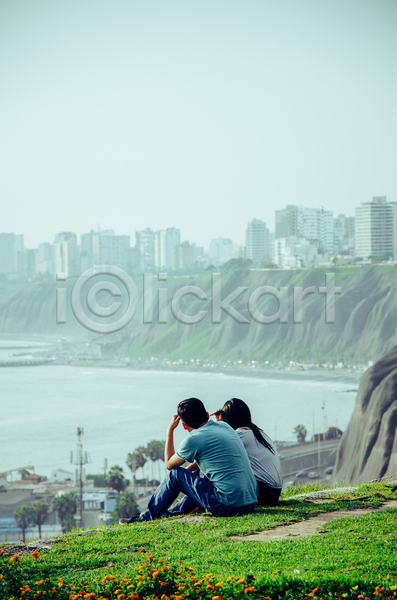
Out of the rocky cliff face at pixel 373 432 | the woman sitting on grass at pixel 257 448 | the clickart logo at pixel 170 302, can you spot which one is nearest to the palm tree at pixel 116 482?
the rocky cliff face at pixel 373 432

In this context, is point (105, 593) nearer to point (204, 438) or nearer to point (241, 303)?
point (204, 438)

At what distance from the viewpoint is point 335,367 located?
51312 millimetres

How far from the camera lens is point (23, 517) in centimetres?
1898

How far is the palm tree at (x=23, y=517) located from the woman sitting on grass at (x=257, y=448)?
17535 mm

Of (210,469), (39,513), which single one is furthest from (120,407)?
(210,469)

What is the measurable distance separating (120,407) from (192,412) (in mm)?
37710

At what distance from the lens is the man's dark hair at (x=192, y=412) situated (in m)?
2.84

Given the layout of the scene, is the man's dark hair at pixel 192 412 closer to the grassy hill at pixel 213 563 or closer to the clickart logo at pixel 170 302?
the grassy hill at pixel 213 563

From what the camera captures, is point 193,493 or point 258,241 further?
point 258,241

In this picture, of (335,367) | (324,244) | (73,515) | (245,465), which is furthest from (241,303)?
(245,465)

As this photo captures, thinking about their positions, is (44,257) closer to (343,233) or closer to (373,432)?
(343,233)

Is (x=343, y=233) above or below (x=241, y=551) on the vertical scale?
→ above

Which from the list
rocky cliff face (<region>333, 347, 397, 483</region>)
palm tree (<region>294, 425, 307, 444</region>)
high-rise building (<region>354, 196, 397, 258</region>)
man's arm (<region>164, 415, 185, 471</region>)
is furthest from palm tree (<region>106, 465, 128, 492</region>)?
high-rise building (<region>354, 196, 397, 258</region>)

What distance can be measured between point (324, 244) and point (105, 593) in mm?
87076
